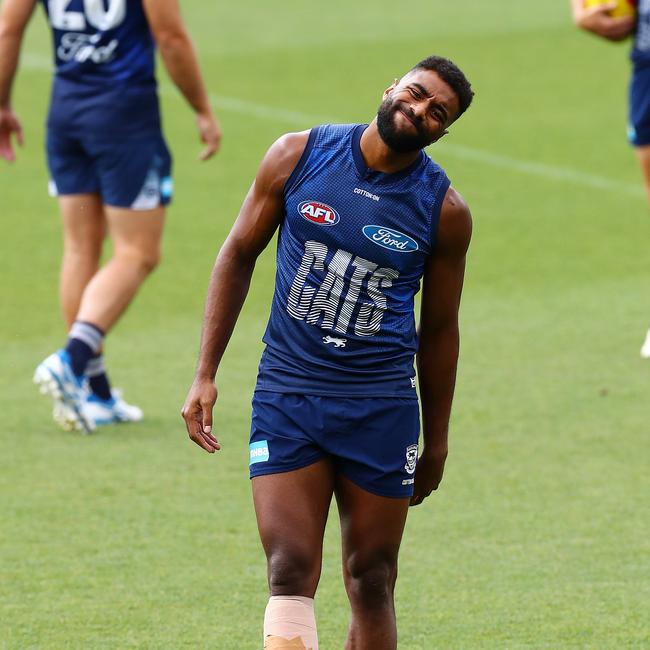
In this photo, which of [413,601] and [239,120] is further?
[239,120]

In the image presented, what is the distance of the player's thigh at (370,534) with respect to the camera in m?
4.82

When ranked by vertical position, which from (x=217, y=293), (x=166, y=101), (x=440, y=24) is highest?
(x=217, y=293)

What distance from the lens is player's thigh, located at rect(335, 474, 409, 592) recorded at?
482 centimetres

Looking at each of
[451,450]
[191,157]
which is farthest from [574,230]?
[451,450]

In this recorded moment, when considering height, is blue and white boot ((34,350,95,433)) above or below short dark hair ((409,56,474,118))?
below

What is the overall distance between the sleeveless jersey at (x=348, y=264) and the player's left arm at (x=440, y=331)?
44 millimetres

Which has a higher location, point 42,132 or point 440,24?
point 42,132

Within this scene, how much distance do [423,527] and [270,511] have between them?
6.88 feet

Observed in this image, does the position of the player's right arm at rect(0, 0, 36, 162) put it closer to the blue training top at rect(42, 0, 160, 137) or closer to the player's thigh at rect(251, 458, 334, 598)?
the blue training top at rect(42, 0, 160, 137)

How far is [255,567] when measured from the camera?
6215 millimetres

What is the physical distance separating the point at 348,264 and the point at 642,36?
5.90 m

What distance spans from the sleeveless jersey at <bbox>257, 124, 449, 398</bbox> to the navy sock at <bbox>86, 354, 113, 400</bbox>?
3.42 meters

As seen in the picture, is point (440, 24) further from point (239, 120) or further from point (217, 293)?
point (217, 293)

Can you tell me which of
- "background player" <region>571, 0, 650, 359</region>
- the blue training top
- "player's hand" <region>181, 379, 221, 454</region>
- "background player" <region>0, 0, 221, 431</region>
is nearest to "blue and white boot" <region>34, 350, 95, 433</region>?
"background player" <region>0, 0, 221, 431</region>
